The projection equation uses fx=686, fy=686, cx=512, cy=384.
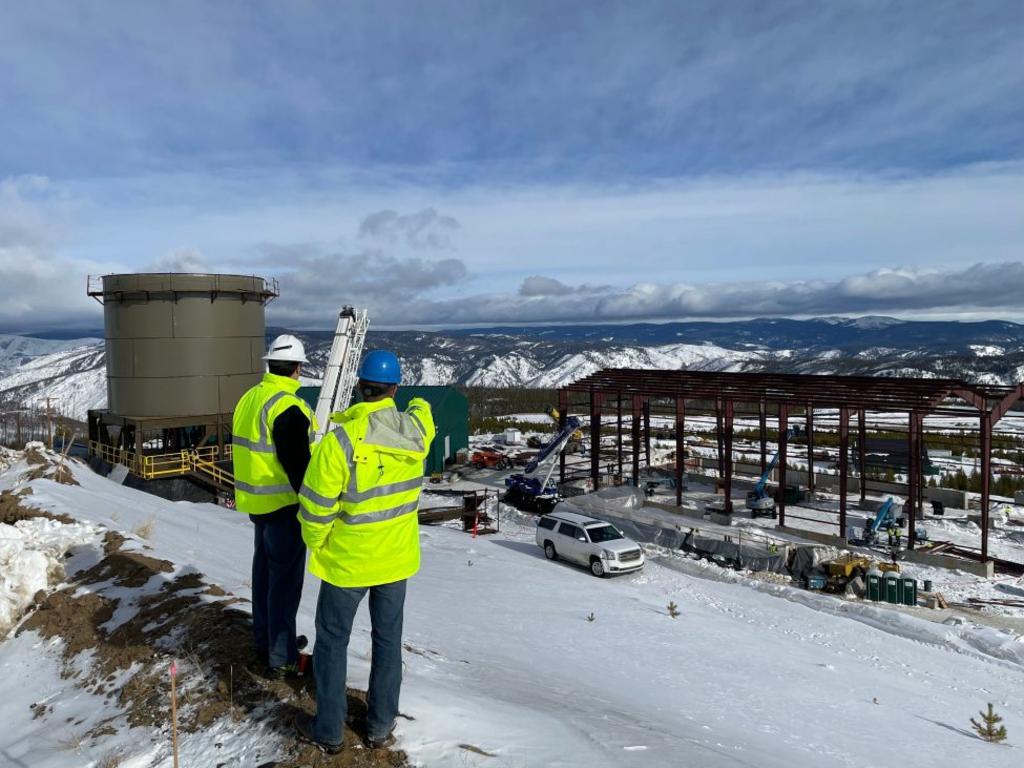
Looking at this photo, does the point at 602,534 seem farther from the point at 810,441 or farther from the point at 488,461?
the point at 488,461

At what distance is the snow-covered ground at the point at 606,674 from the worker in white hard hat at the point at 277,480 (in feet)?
2.37

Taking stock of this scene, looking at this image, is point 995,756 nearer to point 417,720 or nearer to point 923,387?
point 417,720

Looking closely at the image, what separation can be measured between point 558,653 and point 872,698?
13.5 feet

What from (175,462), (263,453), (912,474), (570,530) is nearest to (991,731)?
(263,453)

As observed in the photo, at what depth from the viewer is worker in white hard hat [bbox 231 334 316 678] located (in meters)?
4.94

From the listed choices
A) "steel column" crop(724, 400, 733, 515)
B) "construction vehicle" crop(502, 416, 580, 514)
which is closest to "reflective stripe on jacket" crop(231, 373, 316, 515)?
"steel column" crop(724, 400, 733, 515)

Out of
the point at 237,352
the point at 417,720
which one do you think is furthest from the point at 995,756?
the point at 237,352

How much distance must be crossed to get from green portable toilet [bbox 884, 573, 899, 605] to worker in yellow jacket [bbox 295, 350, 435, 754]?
54.6 feet

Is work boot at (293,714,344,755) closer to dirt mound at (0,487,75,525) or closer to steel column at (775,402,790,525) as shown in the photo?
dirt mound at (0,487,75,525)

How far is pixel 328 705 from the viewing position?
162 inches

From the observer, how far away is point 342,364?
27469 millimetres

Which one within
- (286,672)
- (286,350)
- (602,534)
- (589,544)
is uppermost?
(286,350)

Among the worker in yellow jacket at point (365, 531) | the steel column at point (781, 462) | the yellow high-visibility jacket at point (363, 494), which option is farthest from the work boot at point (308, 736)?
the steel column at point (781, 462)

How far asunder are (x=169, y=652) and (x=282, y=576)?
60.9 inches
